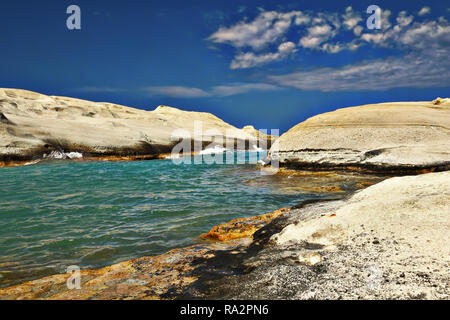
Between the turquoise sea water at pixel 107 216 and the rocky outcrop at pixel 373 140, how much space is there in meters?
2.80

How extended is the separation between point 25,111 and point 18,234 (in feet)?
108

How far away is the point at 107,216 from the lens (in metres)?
7.18

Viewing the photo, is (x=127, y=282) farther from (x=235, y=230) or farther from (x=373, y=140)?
(x=373, y=140)

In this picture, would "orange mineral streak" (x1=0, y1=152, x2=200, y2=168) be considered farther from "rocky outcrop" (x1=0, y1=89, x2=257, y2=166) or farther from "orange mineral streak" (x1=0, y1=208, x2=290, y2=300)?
"orange mineral streak" (x1=0, y1=208, x2=290, y2=300)

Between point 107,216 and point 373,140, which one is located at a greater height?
point 373,140

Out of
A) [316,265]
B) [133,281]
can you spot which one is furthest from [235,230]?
[316,265]

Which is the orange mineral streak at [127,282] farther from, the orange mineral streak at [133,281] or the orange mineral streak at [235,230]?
the orange mineral streak at [235,230]

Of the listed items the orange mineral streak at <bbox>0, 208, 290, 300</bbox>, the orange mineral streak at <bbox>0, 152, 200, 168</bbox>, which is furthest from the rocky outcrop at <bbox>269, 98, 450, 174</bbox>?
the orange mineral streak at <bbox>0, 152, 200, 168</bbox>

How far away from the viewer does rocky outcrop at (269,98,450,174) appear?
37.8 feet

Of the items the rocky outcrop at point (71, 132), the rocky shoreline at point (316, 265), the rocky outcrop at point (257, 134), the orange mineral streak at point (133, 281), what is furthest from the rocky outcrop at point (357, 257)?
the rocky outcrop at point (257, 134)

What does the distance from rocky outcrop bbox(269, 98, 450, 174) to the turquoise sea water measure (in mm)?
2799

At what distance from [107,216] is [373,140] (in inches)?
433

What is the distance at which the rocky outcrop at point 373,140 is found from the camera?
11.5 metres

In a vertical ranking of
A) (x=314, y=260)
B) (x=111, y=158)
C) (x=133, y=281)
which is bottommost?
(x=133, y=281)
